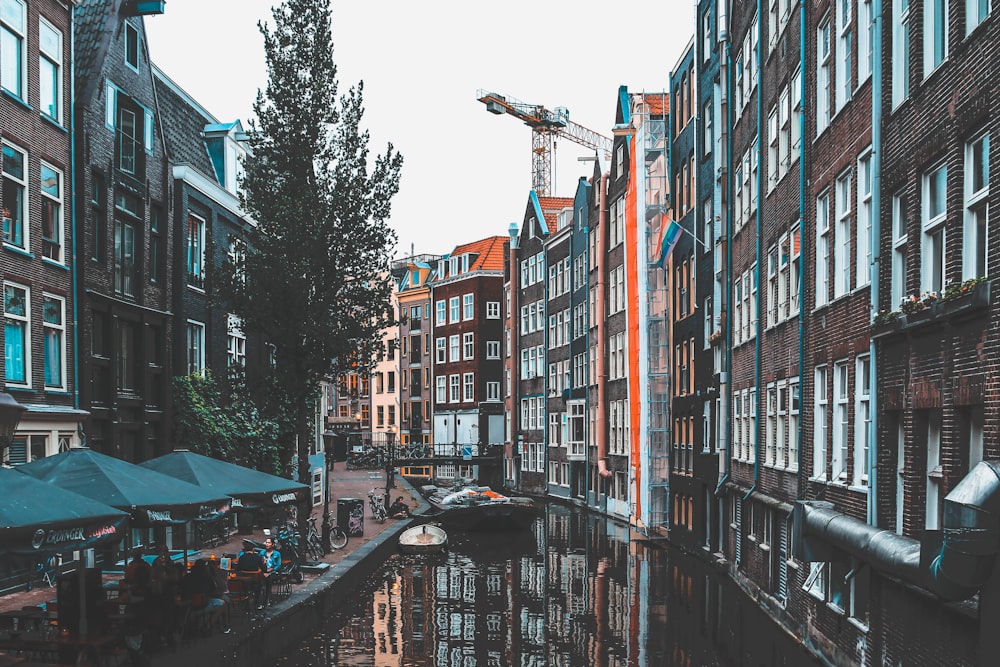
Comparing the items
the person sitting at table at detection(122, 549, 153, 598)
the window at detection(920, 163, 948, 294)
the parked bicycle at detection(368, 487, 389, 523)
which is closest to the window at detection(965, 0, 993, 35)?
the window at detection(920, 163, 948, 294)

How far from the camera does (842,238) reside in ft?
58.9

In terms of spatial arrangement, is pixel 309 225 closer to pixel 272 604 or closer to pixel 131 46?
pixel 131 46

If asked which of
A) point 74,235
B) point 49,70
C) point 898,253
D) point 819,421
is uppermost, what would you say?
point 49,70

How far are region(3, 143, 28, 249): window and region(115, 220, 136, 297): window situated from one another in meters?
4.79

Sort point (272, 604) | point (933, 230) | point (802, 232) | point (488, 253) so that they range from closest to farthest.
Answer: point (933, 230), point (802, 232), point (272, 604), point (488, 253)

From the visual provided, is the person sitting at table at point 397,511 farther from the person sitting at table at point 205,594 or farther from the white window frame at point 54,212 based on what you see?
the person sitting at table at point 205,594

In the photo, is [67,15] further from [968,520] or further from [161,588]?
[968,520]

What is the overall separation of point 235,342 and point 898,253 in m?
28.1

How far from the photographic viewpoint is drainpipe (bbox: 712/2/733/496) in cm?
2920

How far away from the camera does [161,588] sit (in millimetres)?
15547

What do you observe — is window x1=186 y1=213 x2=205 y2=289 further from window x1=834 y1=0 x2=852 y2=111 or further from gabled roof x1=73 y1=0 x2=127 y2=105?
window x1=834 y1=0 x2=852 y2=111

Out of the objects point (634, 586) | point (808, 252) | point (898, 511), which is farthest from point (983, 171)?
point (634, 586)

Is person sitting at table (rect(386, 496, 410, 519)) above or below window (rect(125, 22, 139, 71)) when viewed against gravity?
below

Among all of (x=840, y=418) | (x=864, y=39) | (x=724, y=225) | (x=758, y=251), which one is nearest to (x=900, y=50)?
(x=864, y=39)
